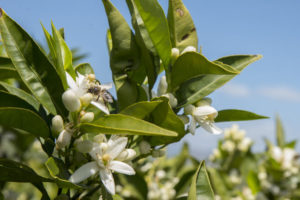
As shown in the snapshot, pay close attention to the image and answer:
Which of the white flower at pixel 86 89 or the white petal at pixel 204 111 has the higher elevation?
the white flower at pixel 86 89

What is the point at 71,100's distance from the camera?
960 millimetres

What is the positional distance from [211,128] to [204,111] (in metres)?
0.09

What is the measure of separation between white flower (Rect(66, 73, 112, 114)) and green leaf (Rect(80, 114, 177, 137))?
105mm

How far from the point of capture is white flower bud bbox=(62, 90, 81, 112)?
957 millimetres

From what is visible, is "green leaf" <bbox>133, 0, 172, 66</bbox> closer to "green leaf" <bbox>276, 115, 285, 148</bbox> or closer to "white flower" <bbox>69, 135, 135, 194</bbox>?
"white flower" <bbox>69, 135, 135, 194</bbox>

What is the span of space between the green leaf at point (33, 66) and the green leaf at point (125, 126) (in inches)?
8.6

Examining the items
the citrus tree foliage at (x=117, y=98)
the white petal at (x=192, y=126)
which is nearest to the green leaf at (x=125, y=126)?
the citrus tree foliage at (x=117, y=98)

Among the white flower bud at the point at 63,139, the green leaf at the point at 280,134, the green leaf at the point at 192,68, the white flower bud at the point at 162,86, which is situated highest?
the green leaf at the point at 192,68

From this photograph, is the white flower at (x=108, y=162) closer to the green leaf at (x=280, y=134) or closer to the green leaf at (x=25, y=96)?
the green leaf at (x=25, y=96)

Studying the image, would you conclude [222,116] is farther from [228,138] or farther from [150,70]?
[228,138]

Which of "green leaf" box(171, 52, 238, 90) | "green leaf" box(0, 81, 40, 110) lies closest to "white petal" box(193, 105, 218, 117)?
"green leaf" box(171, 52, 238, 90)

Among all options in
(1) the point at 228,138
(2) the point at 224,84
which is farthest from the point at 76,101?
(1) the point at 228,138

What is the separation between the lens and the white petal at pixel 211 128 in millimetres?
1204

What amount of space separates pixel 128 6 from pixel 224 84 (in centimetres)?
40
